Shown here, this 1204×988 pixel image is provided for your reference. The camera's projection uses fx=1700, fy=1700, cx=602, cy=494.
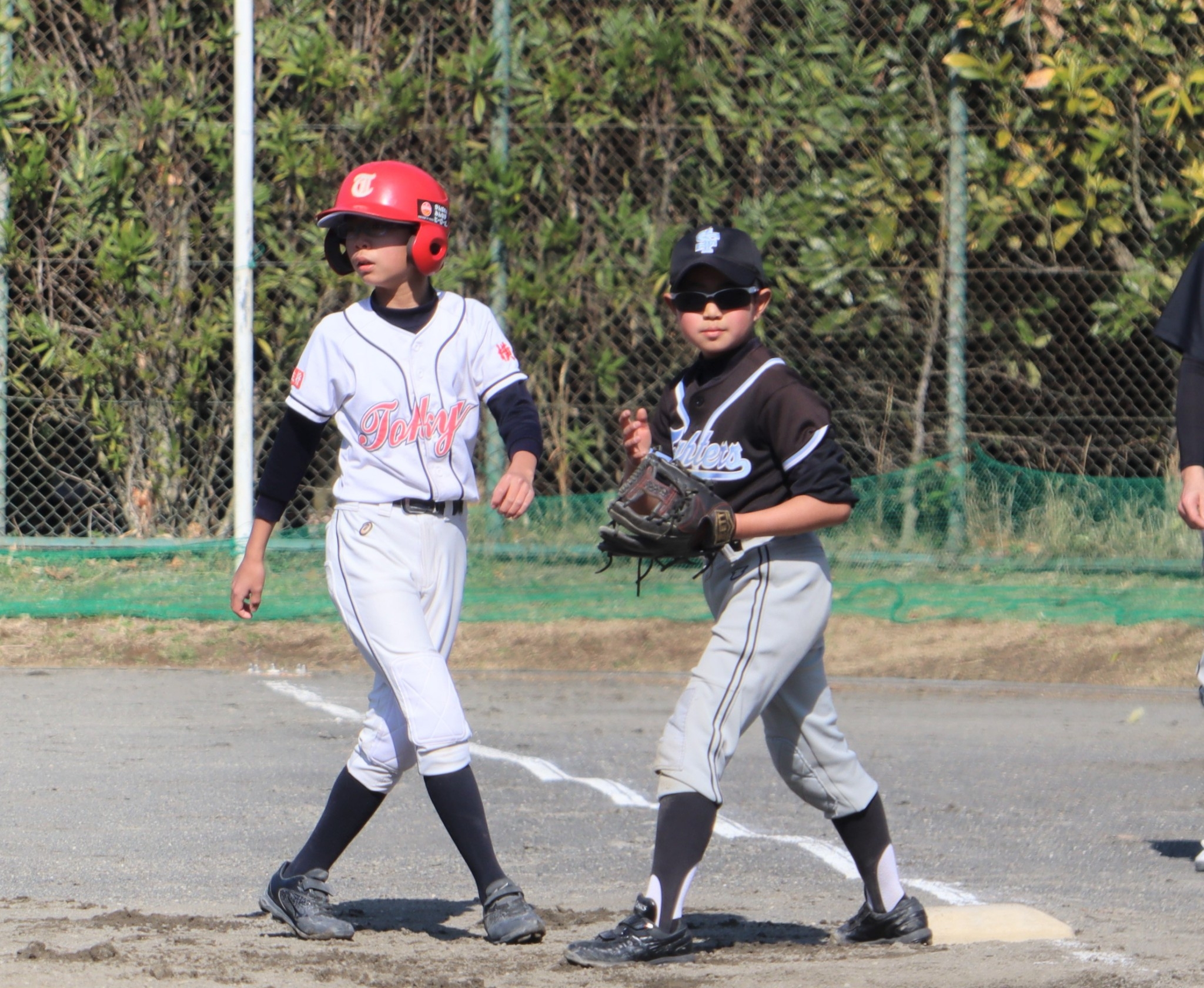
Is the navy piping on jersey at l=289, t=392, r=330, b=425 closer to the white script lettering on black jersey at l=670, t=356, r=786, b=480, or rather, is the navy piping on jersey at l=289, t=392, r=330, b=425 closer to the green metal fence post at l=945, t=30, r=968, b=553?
the white script lettering on black jersey at l=670, t=356, r=786, b=480

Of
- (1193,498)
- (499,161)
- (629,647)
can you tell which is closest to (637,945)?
(1193,498)

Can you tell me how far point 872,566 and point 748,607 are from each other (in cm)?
736

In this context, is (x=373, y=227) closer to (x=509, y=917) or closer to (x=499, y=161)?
(x=509, y=917)

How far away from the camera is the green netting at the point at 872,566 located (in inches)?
405

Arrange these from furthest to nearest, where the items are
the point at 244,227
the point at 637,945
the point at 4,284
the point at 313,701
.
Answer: the point at 4,284 < the point at 244,227 < the point at 313,701 < the point at 637,945

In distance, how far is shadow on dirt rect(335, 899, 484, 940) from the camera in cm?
445

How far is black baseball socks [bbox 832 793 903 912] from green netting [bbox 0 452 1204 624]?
19.0ft

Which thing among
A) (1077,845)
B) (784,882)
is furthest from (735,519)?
(1077,845)

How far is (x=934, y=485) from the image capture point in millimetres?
11594

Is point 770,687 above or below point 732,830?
above

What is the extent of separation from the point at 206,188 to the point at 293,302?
0.95 meters

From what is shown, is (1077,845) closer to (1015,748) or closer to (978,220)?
(1015,748)

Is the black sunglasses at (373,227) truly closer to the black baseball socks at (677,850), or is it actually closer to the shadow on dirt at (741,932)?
the black baseball socks at (677,850)

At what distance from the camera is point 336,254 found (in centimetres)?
464
